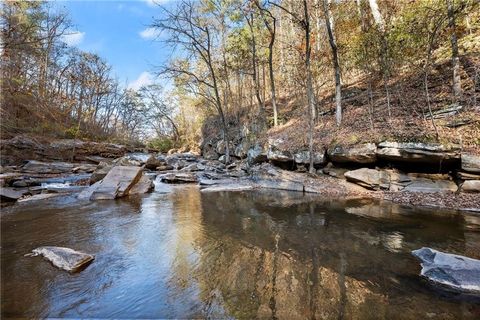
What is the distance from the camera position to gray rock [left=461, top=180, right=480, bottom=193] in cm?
774

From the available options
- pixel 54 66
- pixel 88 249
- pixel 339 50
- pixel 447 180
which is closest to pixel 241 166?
pixel 339 50

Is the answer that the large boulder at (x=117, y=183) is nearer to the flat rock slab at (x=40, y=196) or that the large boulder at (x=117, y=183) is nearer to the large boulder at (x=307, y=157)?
the flat rock slab at (x=40, y=196)

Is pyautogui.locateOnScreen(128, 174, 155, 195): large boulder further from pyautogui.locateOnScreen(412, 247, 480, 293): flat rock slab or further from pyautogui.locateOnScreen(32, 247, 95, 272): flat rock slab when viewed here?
pyautogui.locateOnScreen(412, 247, 480, 293): flat rock slab

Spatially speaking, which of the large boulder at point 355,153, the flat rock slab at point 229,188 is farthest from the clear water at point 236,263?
the flat rock slab at point 229,188

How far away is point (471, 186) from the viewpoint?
7.81m

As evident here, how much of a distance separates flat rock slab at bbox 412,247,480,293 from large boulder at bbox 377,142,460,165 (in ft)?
18.8

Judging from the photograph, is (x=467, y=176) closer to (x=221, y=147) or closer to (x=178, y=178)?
(x=178, y=178)

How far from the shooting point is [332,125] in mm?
13289

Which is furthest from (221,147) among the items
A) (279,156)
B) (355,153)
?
(355,153)

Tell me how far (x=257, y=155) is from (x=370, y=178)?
669 centimetres

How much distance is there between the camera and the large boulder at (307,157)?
11.8 meters

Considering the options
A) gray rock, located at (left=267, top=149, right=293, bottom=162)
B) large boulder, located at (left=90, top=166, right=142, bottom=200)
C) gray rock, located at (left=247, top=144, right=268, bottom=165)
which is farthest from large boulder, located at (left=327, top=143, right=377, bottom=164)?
large boulder, located at (left=90, top=166, right=142, bottom=200)

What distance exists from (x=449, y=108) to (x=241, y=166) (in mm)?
11000

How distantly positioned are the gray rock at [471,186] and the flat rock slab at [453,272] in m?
5.35
